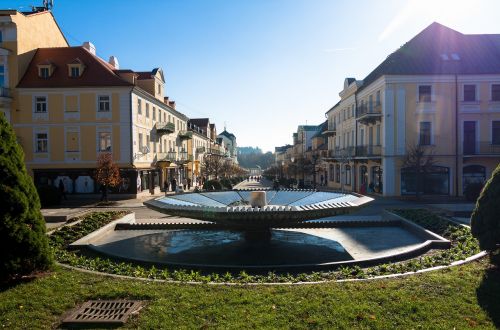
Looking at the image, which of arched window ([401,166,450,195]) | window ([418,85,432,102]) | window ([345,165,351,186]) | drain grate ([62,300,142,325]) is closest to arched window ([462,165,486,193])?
arched window ([401,166,450,195])

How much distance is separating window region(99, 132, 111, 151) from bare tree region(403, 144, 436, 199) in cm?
2415

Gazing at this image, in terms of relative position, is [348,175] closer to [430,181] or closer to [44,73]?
[430,181]

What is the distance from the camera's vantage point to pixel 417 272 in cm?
827

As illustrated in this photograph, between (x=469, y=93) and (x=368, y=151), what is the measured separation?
9161 mm

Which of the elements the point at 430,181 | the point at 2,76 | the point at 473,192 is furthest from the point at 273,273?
the point at 2,76

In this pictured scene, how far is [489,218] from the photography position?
845 cm

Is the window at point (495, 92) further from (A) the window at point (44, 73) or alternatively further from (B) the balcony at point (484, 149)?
(A) the window at point (44, 73)

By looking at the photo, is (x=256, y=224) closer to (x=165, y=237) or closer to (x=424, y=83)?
(x=165, y=237)

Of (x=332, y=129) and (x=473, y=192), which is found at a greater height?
(x=332, y=129)

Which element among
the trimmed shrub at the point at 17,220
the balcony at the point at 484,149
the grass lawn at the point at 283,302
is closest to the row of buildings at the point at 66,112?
the trimmed shrub at the point at 17,220

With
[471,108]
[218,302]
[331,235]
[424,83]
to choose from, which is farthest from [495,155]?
[218,302]

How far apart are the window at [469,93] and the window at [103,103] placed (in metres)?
29.3

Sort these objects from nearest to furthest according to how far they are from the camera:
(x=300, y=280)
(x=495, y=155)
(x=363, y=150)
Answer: (x=300, y=280) → (x=495, y=155) → (x=363, y=150)

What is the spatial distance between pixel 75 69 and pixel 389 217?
27966mm
